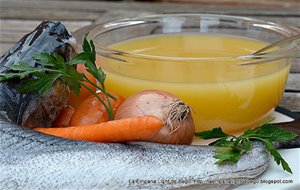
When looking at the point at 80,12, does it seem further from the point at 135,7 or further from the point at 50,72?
the point at 50,72

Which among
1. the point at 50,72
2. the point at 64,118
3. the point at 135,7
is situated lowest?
the point at 135,7

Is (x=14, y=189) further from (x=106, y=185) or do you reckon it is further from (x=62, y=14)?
(x=62, y=14)

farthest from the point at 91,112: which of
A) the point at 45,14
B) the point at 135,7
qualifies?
the point at 135,7

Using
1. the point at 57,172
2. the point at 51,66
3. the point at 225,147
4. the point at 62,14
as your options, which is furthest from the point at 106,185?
the point at 62,14

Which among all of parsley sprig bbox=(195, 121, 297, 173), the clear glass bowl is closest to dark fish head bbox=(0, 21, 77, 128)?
the clear glass bowl

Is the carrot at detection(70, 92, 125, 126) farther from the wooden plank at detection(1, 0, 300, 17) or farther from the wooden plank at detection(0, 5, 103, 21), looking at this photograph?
the wooden plank at detection(1, 0, 300, 17)
